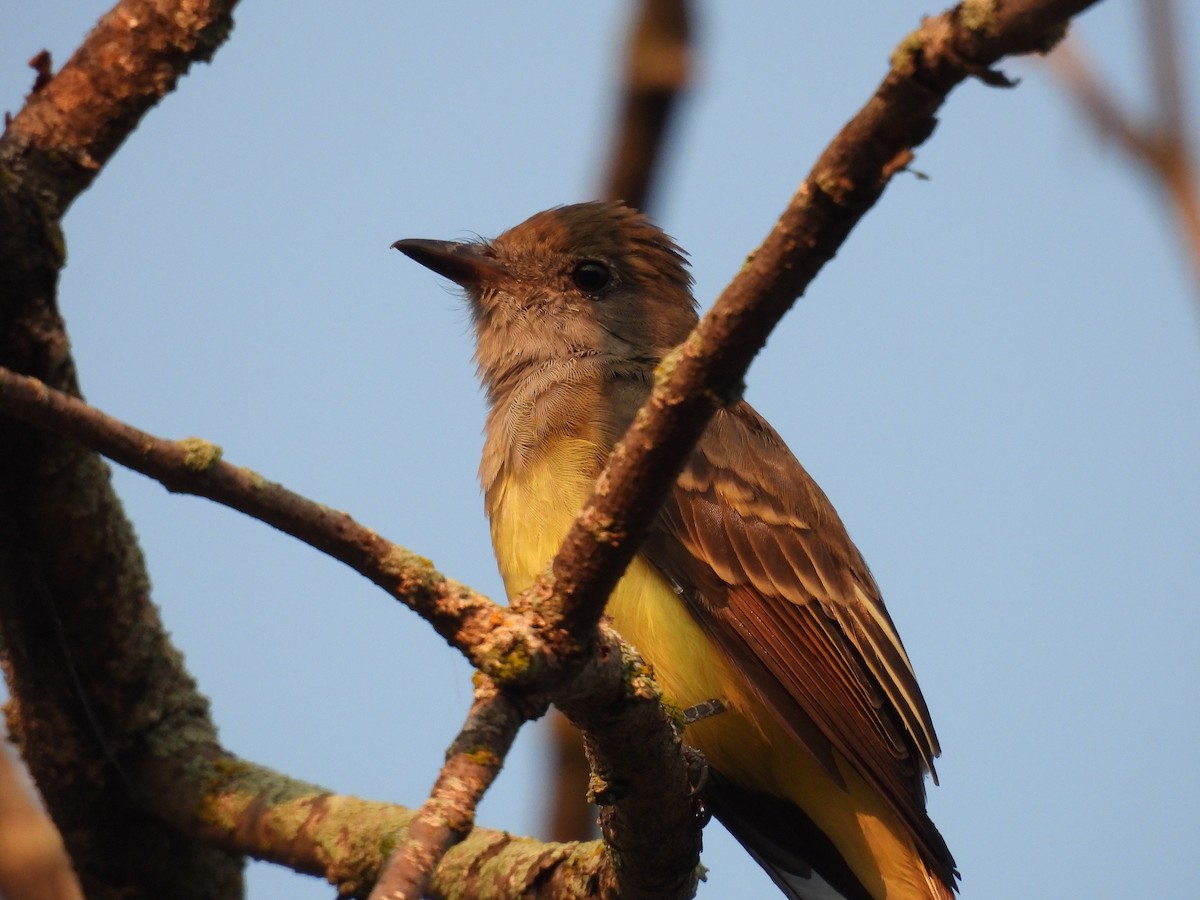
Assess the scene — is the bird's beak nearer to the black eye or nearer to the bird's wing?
the black eye

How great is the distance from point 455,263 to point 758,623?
8.40 feet

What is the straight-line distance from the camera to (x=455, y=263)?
7.00m

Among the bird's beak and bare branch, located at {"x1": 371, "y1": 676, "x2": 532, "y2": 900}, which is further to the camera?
the bird's beak

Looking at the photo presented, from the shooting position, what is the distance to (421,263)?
23.0ft

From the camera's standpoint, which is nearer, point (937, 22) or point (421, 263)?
point (937, 22)

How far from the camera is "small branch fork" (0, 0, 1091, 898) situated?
8.72 feet

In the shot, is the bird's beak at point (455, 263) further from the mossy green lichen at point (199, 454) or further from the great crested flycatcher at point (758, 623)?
the mossy green lichen at point (199, 454)

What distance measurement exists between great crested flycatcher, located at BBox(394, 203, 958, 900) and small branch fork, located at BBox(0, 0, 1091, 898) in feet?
3.52

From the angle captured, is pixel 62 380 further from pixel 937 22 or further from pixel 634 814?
pixel 937 22

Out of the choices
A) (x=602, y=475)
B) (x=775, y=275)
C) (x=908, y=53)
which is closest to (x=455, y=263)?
(x=602, y=475)

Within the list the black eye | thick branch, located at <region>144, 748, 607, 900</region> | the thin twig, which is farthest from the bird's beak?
thick branch, located at <region>144, 748, 607, 900</region>

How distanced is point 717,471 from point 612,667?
243 cm

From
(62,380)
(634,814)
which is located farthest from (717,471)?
(62,380)

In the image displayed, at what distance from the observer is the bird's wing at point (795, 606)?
5.25m
